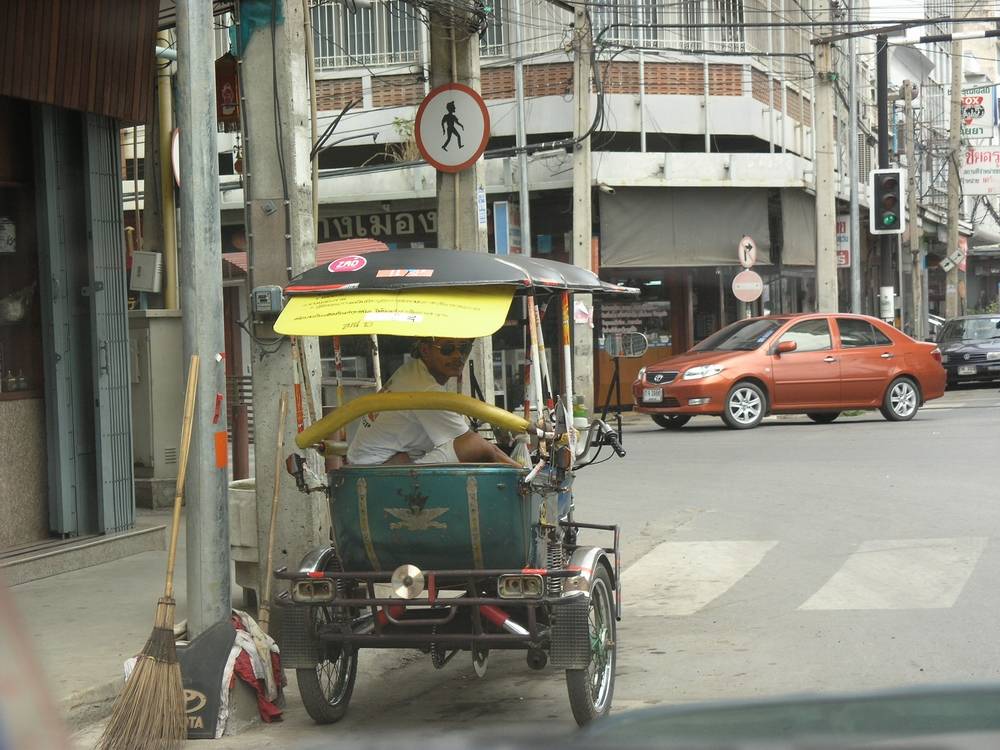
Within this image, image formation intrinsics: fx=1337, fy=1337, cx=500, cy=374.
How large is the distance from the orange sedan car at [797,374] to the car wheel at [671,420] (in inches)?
7.9

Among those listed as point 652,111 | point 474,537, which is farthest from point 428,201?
point 474,537

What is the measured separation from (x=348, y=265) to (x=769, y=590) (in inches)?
158

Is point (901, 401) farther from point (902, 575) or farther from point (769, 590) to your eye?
point (769, 590)

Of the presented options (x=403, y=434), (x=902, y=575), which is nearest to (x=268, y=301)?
(x=403, y=434)

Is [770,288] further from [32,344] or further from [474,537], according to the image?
[474,537]

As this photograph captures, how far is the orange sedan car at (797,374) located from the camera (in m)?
19.4

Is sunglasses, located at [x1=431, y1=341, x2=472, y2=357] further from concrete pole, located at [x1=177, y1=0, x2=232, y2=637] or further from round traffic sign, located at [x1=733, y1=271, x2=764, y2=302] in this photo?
round traffic sign, located at [x1=733, y1=271, x2=764, y2=302]

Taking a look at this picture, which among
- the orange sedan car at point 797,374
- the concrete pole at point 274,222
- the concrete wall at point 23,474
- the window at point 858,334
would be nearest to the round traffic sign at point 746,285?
the orange sedan car at point 797,374

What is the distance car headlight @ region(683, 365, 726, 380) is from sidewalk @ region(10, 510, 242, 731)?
10.6 m

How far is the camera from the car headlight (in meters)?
19.3

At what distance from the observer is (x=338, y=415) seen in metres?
6.20

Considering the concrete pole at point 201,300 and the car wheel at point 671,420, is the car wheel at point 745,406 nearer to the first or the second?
the car wheel at point 671,420

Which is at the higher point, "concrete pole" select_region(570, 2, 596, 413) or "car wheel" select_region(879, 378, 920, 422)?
"concrete pole" select_region(570, 2, 596, 413)

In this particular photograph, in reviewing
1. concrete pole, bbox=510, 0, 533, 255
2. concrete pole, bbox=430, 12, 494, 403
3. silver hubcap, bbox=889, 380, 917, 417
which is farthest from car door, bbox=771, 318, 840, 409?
concrete pole, bbox=430, 12, 494, 403
